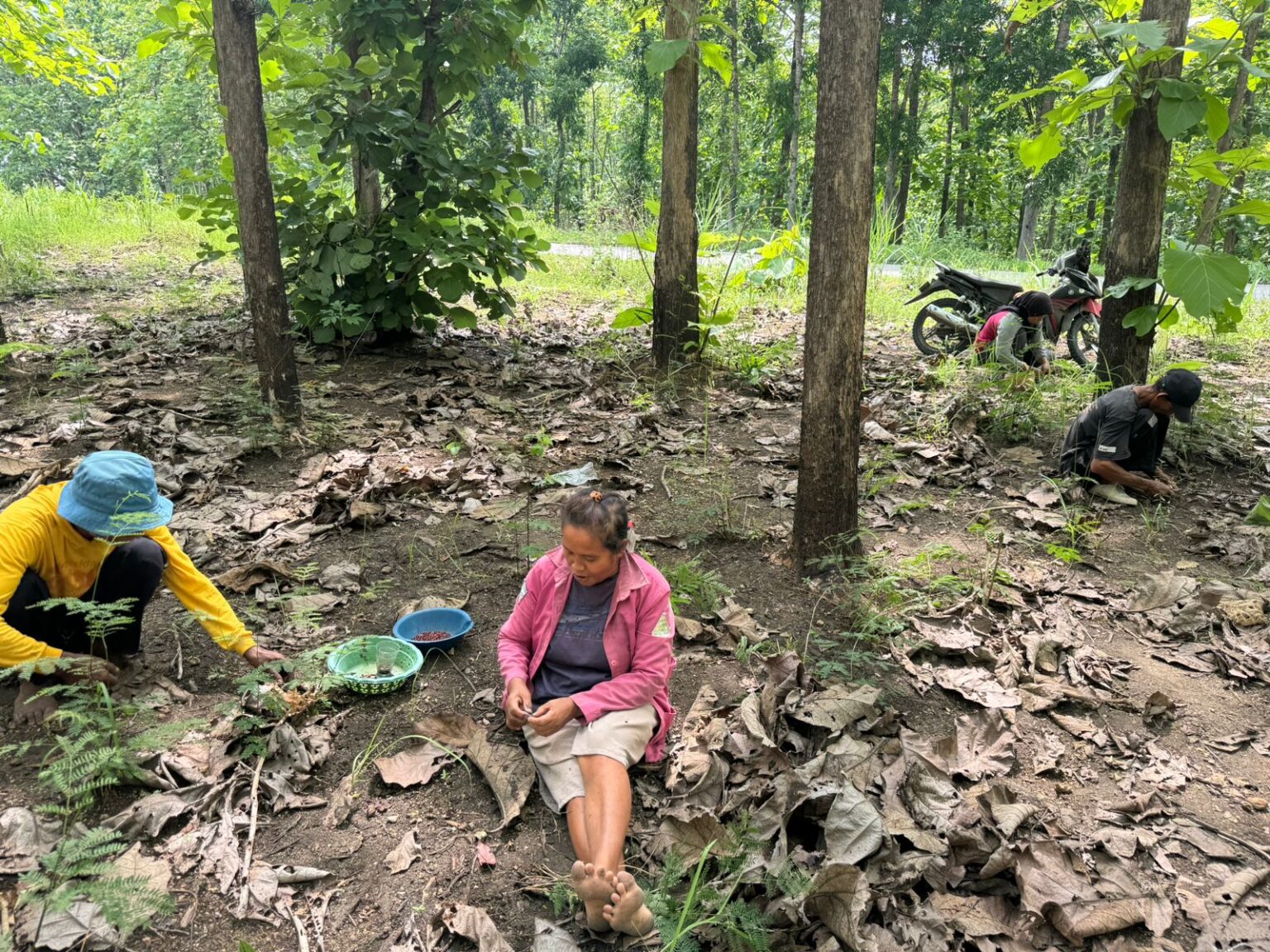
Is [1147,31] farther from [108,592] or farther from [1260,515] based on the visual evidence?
[108,592]

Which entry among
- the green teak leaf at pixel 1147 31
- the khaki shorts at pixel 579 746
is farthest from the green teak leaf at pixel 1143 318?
the khaki shorts at pixel 579 746

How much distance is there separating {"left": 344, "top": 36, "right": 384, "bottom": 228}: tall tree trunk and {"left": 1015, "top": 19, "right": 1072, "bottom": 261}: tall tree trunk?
1229cm

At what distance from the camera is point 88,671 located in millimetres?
2566

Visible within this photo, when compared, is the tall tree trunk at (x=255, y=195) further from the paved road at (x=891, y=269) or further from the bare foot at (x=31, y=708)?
the paved road at (x=891, y=269)

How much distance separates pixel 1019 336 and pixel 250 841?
6162 mm

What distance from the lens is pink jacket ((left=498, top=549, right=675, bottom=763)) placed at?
2521 mm

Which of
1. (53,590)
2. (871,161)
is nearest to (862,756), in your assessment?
(871,161)

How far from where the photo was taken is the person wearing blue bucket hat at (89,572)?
2.54 m

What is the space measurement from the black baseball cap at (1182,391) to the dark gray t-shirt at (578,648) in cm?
371

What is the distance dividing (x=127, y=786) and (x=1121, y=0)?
6.49 m

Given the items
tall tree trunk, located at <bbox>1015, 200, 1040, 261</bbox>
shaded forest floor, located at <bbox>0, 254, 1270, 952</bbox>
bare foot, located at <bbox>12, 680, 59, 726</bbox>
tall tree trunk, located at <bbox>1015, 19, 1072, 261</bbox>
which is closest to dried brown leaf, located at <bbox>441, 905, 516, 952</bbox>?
shaded forest floor, located at <bbox>0, 254, 1270, 952</bbox>

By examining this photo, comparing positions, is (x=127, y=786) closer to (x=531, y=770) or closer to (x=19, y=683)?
(x=19, y=683)

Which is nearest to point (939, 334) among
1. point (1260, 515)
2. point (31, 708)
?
point (1260, 515)

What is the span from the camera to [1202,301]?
442 cm
